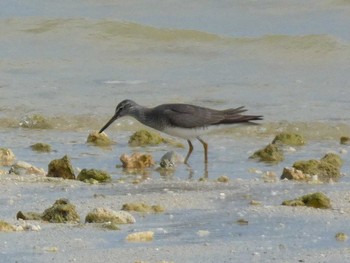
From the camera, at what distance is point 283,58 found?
1575cm

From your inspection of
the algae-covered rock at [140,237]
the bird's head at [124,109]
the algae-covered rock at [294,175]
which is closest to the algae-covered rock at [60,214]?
the algae-covered rock at [140,237]

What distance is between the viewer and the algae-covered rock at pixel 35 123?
40.0 ft

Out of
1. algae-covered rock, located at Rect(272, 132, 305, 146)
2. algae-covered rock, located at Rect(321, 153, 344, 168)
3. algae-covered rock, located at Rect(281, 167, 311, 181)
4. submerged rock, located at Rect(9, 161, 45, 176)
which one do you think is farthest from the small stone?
algae-covered rock, located at Rect(272, 132, 305, 146)

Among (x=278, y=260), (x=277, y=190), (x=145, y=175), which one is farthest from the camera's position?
(x=145, y=175)

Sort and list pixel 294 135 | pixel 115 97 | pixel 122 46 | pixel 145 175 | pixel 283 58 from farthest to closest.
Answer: pixel 122 46, pixel 283 58, pixel 115 97, pixel 294 135, pixel 145 175

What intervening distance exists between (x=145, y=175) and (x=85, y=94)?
14.1ft

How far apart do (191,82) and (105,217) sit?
7423mm

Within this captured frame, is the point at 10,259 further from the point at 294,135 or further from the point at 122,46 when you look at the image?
the point at 122,46

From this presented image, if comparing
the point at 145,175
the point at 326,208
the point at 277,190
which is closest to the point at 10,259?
the point at 326,208

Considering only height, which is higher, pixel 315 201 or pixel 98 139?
pixel 315 201

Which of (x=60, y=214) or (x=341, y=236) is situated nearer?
(x=341, y=236)

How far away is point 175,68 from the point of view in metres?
15.3

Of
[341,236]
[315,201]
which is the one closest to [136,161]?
[315,201]

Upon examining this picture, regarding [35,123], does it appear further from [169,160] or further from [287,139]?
[287,139]
